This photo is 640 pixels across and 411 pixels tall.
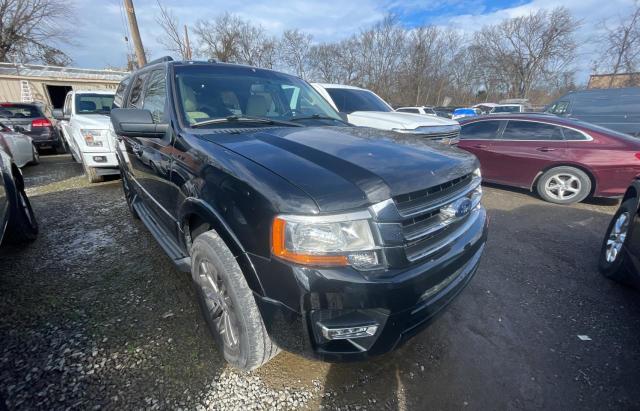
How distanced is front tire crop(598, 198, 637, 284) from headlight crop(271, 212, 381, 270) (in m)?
2.88

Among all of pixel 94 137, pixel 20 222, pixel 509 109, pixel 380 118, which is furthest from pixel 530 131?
pixel 509 109

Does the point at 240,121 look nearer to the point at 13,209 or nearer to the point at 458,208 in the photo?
the point at 458,208

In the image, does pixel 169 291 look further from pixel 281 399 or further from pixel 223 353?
pixel 281 399

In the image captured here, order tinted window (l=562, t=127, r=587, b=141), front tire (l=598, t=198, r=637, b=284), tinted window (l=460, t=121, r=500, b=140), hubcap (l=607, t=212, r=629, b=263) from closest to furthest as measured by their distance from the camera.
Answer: front tire (l=598, t=198, r=637, b=284), hubcap (l=607, t=212, r=629, b=263), tinted window (l=562, t=127, r=587, b=141), tinted window (l=460, t=121, r=500, b=140)

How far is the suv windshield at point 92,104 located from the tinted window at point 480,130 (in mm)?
8333

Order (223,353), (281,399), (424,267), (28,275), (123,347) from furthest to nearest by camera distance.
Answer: (28,275) → (123,347) → (223,353) → (281,399) → (424,267)

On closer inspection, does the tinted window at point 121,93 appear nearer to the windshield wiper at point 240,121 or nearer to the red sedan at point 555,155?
the windshield wiper at point 240,121

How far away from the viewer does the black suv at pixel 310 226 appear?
52.9 inches

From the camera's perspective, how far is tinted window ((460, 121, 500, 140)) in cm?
609

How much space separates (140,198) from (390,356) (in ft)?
10.9

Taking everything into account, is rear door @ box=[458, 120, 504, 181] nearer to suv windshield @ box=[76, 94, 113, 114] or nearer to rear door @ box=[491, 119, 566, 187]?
rear door @ box=[491, 119, 566, 187]

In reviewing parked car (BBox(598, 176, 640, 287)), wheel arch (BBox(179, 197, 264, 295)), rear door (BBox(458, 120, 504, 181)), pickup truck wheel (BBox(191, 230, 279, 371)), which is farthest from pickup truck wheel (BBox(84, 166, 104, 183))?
parked car (BBox(598, 176, 640, 287))

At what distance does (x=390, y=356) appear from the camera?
2082mm

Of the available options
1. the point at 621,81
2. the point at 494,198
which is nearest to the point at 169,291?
the point at 494,198
